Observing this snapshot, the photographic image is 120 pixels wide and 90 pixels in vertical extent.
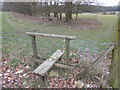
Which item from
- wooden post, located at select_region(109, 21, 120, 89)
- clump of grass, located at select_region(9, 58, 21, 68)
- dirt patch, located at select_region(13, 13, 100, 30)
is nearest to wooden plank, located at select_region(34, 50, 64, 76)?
clump of grass, located at select_region(9, 58, 21, 68)

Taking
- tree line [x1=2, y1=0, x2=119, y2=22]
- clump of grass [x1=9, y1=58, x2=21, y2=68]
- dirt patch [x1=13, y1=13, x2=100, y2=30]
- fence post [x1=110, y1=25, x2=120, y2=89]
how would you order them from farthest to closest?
tree line [x1=2, y1=0, x2=119, y2=22] < dirt patch [x1=13, y1=13, x2=100, y2=30] < clump of grass [x1=9, y1=58, x2=21, y2=68] < fence post [x1=110, y1=25, x2=120, y2=89]

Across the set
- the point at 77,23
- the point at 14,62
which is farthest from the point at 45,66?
the point at 77,23

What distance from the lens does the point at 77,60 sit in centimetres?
386

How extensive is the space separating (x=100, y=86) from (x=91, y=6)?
13324 millimetres

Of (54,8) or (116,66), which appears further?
(54,8)

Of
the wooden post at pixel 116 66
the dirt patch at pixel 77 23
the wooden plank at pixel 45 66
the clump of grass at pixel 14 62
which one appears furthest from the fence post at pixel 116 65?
the dirt patch at pixel 77 23

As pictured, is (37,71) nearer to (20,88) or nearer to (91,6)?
(20,88)

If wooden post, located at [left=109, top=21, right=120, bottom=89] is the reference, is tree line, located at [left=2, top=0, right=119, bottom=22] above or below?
above

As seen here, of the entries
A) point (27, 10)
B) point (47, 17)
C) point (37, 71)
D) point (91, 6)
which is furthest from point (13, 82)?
point (27, 10)

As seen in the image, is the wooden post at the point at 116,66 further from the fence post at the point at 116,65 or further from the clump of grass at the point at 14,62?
the clump of grass at the point at 14,62

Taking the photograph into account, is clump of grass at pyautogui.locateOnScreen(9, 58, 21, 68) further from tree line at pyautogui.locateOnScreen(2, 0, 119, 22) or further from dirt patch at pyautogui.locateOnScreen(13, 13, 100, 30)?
tree line at pyautogui.locateOnScreen(2, 0, 119, 22)

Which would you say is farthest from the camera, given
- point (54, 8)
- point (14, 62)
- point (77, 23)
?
point (77, 23)

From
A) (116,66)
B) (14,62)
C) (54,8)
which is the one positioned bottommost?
(14,62)

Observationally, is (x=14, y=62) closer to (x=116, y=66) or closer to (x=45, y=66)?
(x=45, y=66)
